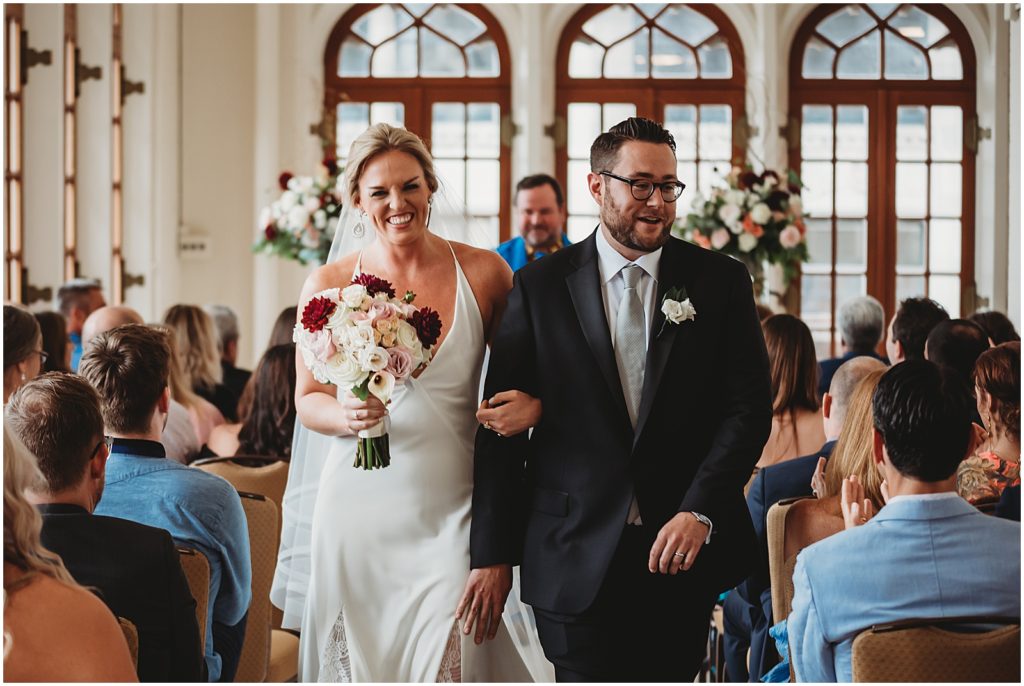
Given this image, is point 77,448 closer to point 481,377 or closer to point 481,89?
point 481,377

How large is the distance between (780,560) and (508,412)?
0.98 m

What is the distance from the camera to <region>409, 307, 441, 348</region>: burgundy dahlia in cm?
265

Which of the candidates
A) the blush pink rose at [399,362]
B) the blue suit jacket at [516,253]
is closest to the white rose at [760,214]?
the blue suit jacket at [516,253]

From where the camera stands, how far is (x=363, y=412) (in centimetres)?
260

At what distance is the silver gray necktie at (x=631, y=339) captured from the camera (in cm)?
242

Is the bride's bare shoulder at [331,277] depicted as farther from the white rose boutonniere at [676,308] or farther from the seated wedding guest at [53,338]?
the seated wedding guest at [53,338]

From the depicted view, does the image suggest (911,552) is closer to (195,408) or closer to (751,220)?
(195,408)

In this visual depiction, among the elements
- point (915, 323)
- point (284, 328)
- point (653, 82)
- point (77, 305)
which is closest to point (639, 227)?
point (284, 328)

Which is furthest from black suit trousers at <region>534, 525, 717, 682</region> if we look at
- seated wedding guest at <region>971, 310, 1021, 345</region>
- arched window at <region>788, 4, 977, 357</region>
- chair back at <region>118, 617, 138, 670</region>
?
arched window at <region>788, 4, 977, 357</region>

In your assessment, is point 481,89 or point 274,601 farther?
point 481,89

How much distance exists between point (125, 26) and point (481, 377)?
5.86 metres

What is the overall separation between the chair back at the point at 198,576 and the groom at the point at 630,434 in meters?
0.57

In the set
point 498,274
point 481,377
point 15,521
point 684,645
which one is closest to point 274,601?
point 481,377

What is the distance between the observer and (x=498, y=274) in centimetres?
296
